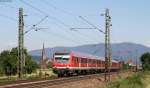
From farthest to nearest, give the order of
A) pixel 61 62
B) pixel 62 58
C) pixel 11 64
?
pixel 11 64, pixel 62 58, pixel 61 62

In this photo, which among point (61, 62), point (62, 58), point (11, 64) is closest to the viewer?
point (61, 62)

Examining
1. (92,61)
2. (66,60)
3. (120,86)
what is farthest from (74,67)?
(120,86)

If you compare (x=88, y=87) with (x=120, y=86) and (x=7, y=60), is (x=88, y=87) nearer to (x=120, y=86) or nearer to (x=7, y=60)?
(x=120, y=86)

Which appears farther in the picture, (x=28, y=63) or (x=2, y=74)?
(x=28, y=63)

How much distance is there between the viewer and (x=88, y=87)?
1375 inches

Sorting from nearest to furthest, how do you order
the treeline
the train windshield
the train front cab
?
the train front cab < the train windshield < the treeline

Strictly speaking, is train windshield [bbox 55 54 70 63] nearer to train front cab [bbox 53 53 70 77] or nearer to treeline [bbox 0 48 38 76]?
train front cab [bbox 53 53 70 77]

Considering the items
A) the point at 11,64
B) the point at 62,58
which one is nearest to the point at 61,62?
the point at 62,58

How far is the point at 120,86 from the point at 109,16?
18296 millimetres

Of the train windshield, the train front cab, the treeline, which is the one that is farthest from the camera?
the treeline

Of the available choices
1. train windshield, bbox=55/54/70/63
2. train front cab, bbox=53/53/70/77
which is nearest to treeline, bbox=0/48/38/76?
train front cab, bbox=53/53/70/77

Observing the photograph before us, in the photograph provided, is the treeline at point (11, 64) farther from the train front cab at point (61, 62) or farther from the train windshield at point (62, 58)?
the train windshield at point (62, 58)

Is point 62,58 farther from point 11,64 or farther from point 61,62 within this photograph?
point 11,64

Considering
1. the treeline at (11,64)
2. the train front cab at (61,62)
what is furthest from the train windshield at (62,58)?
the treeline at (11,64)
